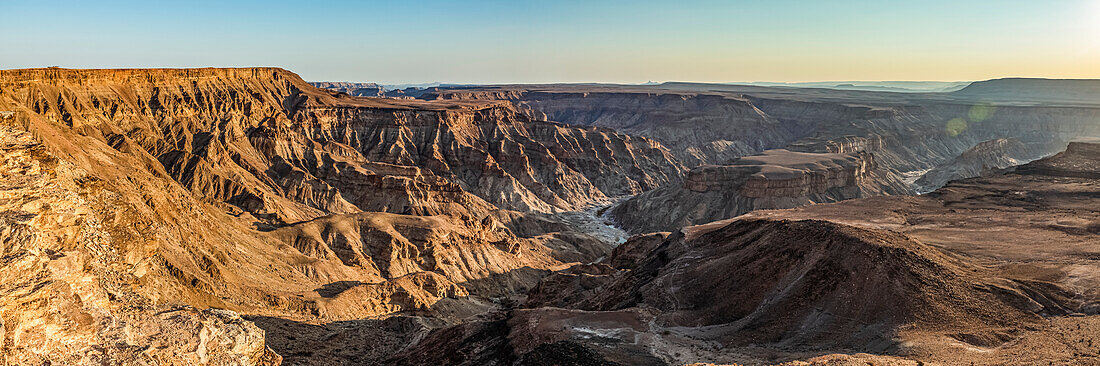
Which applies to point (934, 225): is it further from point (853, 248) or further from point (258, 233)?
point (258, 233)

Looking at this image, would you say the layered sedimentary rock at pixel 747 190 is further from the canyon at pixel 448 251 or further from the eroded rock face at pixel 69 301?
the eroded rock face at pixel 69 301

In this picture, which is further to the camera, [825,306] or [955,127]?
[955,127]

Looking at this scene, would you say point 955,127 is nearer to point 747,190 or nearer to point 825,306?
point 747,190

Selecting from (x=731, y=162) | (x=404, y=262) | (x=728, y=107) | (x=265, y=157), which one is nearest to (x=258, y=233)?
(x=404, y=262)

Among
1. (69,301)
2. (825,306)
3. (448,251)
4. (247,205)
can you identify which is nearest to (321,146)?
(247,205)

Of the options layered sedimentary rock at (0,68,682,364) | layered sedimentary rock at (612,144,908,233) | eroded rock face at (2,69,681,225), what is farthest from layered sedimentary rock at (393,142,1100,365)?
layered sedimentary rock at (612,144,908,233)
